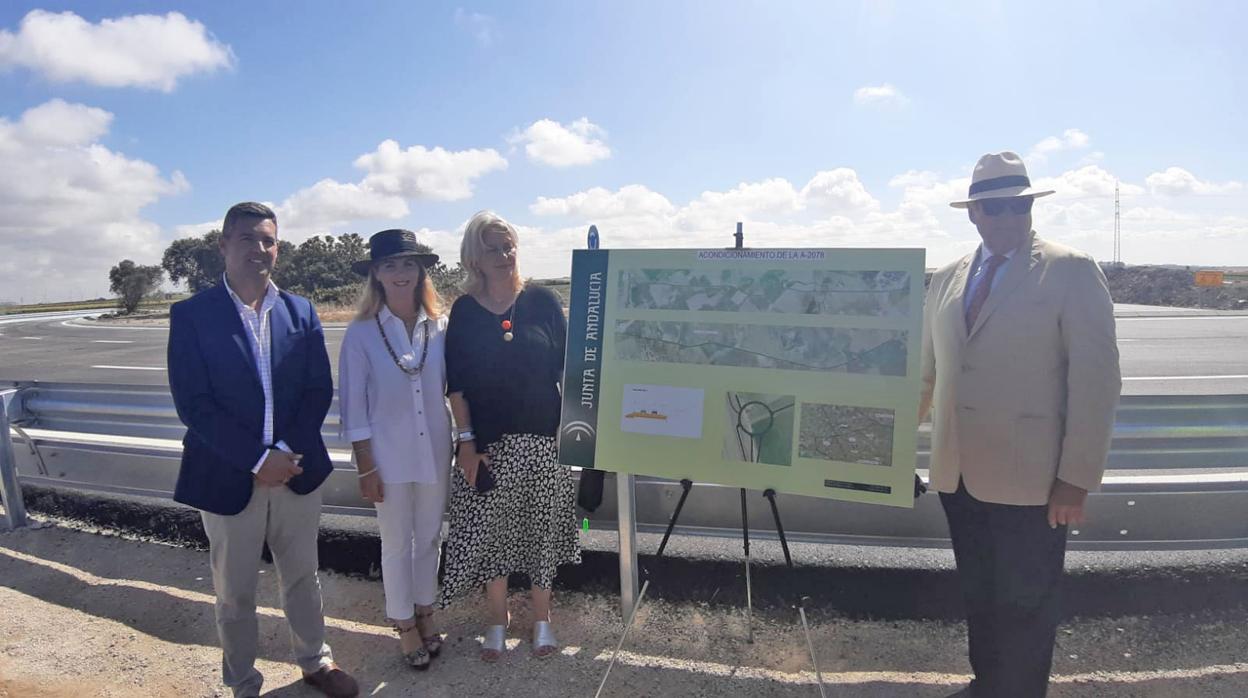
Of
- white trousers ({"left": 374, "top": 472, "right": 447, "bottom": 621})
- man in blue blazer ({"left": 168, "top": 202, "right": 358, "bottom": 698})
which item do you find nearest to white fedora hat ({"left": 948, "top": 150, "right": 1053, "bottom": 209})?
white trousers ({"left": 374, "top": 472, "right": 447, "bottom": 621})

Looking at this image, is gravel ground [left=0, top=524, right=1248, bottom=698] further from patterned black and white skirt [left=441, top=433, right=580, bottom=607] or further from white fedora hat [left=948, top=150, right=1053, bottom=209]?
white fedora hat [left=948, top=150, right=1053, bottom=209]

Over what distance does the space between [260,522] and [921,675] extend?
287cm

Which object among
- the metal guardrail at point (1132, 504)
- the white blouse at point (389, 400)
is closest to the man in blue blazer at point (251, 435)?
the white blouse at point (389, 400)

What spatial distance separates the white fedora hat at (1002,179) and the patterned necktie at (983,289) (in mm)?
238

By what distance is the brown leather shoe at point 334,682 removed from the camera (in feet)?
8.91

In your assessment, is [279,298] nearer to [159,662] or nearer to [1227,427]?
[159,662]

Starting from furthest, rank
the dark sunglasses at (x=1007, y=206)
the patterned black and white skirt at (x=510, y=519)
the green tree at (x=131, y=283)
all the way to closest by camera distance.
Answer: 1. the green tree at (x=131, y=283)
2. the patterned black and white skirt at (x=510, y=519)
3. the dark sunglasses at (x=1007, y=206)

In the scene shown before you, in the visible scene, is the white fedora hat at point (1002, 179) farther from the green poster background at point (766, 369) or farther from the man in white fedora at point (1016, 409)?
the green poster background at point (766, 369)

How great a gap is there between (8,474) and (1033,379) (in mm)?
5968

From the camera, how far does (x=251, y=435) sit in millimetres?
2592

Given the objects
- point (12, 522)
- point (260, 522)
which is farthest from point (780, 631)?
point (12, 522)

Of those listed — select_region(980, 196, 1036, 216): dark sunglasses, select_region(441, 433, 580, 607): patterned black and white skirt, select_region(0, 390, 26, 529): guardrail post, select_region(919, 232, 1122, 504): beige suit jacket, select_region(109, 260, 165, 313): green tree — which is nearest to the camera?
select_region(919, 232, 1122, 504): beige suit jacket

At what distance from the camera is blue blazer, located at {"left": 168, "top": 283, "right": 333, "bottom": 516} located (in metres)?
2.52

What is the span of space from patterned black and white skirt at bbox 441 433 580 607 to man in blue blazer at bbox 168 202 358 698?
60 centimetres
